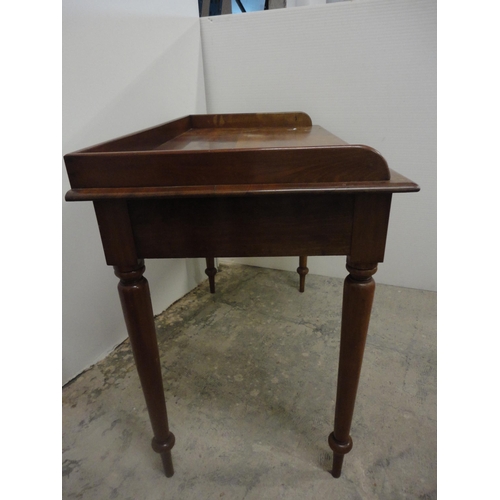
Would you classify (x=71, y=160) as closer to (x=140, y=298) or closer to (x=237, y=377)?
(x=140, y=298)

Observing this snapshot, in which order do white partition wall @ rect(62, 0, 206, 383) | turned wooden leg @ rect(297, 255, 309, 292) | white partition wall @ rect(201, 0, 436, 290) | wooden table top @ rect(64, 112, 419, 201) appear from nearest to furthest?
wooden table top @ rect(64, 112, 419, 201) → white partition wall @ rect(62, 0, 206, 383) → white partition wall @ rect(201, 0, 436, 290) → turned wooden leg @ rect(297, 255, 309, 292)

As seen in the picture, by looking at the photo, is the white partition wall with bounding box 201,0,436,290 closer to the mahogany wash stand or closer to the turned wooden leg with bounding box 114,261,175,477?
the mahogany wash stand

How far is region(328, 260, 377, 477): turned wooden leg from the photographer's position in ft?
1.99

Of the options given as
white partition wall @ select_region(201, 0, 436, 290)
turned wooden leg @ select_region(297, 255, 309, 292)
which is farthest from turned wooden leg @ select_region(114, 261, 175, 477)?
white partition wall @ select_region(201, 0, 436, 290)

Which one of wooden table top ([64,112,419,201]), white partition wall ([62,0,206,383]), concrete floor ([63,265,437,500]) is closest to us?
wooden table top ([64,112,419,201])

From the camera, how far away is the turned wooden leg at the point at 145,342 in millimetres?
617

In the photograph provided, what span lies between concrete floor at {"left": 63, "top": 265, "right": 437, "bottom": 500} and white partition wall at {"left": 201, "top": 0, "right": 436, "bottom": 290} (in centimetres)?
54

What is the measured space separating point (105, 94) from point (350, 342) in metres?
0.95

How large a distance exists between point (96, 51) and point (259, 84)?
0.64m

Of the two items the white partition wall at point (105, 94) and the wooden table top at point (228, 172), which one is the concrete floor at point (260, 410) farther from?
the wooden table top at point (228, 172)

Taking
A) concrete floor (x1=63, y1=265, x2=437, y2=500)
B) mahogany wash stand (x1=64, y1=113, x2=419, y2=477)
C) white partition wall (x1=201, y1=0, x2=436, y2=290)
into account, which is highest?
white partition wall (x1=201, y1=0, x2=436, y2=290)

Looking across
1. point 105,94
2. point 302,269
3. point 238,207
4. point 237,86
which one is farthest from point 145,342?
point 237,86

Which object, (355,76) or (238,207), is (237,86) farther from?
(238,207)

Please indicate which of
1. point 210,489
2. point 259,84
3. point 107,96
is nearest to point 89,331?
point 210,489
